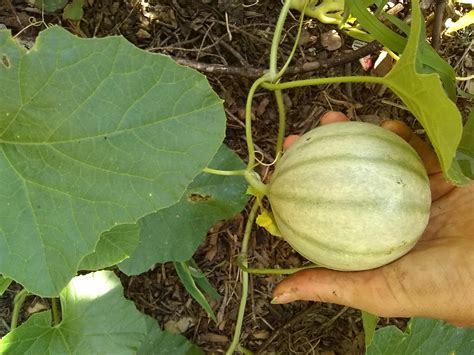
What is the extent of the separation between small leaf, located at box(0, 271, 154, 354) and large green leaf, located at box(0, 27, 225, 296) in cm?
33

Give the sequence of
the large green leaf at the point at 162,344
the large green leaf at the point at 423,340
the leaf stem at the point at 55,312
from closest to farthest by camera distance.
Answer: the large green leaf at the point at 423,340, the leaf stem at the point at 55,312, the large green leaf at the point at 162,344

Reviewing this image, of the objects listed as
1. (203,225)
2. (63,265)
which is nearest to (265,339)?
(203,225)

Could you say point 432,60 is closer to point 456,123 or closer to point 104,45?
point 456,123

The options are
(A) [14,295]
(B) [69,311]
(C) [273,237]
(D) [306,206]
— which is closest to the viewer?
(D) [306,206]

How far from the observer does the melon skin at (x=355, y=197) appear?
1229 millimetres

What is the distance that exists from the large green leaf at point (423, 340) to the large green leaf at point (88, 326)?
572mm

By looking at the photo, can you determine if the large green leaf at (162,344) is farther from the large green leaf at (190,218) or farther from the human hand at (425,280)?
the human hand at (425,280)

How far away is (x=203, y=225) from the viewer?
1.63 meters

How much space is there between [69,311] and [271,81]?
738mm

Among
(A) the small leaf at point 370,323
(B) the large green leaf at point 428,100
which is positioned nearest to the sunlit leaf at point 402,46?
(B) the large green leaf at point 428,100

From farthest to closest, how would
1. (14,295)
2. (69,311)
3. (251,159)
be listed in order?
(14,295) → (69,311) → (251,159)

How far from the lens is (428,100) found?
3.61 ft

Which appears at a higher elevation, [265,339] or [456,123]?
[456,123]

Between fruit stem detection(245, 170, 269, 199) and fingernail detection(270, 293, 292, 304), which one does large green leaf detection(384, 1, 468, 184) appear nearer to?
fruit stem detection(245, 170, 269, 199)
